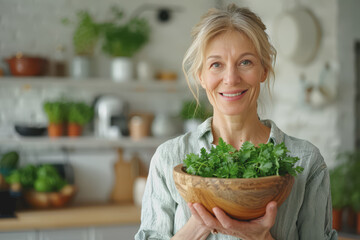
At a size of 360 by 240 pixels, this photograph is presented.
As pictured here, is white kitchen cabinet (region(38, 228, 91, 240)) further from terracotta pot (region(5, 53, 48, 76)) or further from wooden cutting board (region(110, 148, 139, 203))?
terracotta pot (region(5, 53, 48, 76))

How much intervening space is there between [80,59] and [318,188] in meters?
3.05

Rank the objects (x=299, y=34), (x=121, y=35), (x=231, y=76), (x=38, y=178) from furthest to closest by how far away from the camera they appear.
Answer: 1. (x=121, y=35)
2. (x=38, y=178)
3. (x=299, y=34)
4. (x=231, y=76)

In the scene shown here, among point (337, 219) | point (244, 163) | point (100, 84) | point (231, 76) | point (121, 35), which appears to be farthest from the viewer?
point (121, 35)

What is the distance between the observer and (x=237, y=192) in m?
0.98

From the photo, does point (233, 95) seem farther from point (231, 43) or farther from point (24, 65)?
point (24, 65)

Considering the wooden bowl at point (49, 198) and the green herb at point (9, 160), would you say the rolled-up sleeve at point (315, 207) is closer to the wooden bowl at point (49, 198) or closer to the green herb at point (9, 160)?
the wooden bowl at point (49, 198)

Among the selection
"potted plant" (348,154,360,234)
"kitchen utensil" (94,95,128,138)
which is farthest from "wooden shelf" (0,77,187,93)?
"potted plant" (348,154,360,234)

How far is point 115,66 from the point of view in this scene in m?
4.04

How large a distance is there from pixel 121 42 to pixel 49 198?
1.50 meters

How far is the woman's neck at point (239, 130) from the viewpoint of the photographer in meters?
1.34

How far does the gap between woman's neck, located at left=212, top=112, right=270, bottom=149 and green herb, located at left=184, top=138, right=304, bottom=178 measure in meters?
0.22

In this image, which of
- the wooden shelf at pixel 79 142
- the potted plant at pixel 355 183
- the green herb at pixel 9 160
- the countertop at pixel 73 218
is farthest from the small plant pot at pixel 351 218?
the green herb at pixel 9 160

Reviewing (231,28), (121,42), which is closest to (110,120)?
(121,42)

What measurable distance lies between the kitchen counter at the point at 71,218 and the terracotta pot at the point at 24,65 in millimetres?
1147
